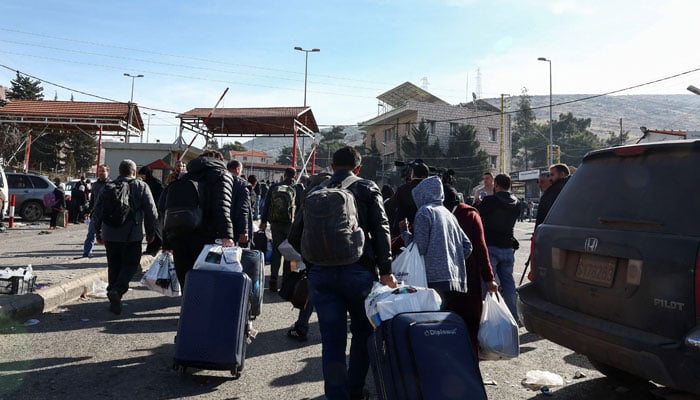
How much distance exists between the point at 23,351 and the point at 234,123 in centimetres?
2038

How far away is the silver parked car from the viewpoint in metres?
19.2

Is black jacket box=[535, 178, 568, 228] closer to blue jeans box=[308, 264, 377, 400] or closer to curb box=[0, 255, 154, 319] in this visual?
blue jeans box=[308, 264, 377, 400]

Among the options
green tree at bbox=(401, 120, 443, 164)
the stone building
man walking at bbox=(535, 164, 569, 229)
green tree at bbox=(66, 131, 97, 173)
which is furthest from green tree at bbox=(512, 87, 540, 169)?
man walking at bbox=(535, 164, 569, 229)

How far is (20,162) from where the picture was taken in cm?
5316

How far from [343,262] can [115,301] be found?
4093mm

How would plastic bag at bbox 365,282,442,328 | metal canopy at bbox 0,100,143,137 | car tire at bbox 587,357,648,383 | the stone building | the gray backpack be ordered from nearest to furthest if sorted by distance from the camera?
plastic bag at bbox 365,282,442,328 → the gray backpack → car tire at bbox 587,357,648,383 → metal canopy at bbox 0,100,143,137 → the stone building

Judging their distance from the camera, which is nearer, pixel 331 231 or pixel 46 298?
pixel 331 231

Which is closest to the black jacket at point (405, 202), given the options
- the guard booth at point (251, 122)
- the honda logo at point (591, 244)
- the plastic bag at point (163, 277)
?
the honda logo at point (591, 244)

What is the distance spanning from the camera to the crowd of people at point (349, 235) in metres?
3.27

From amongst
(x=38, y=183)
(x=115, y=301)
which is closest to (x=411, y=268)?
(x=115, y=301)

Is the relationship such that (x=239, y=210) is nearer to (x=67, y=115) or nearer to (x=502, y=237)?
(x=502, y=237)

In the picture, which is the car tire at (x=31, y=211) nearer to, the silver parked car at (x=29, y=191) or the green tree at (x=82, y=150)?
the silver parked car at (x=29, y=191)

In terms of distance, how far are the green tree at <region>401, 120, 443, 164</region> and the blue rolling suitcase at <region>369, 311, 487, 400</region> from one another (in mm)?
53984

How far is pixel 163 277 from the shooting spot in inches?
212
